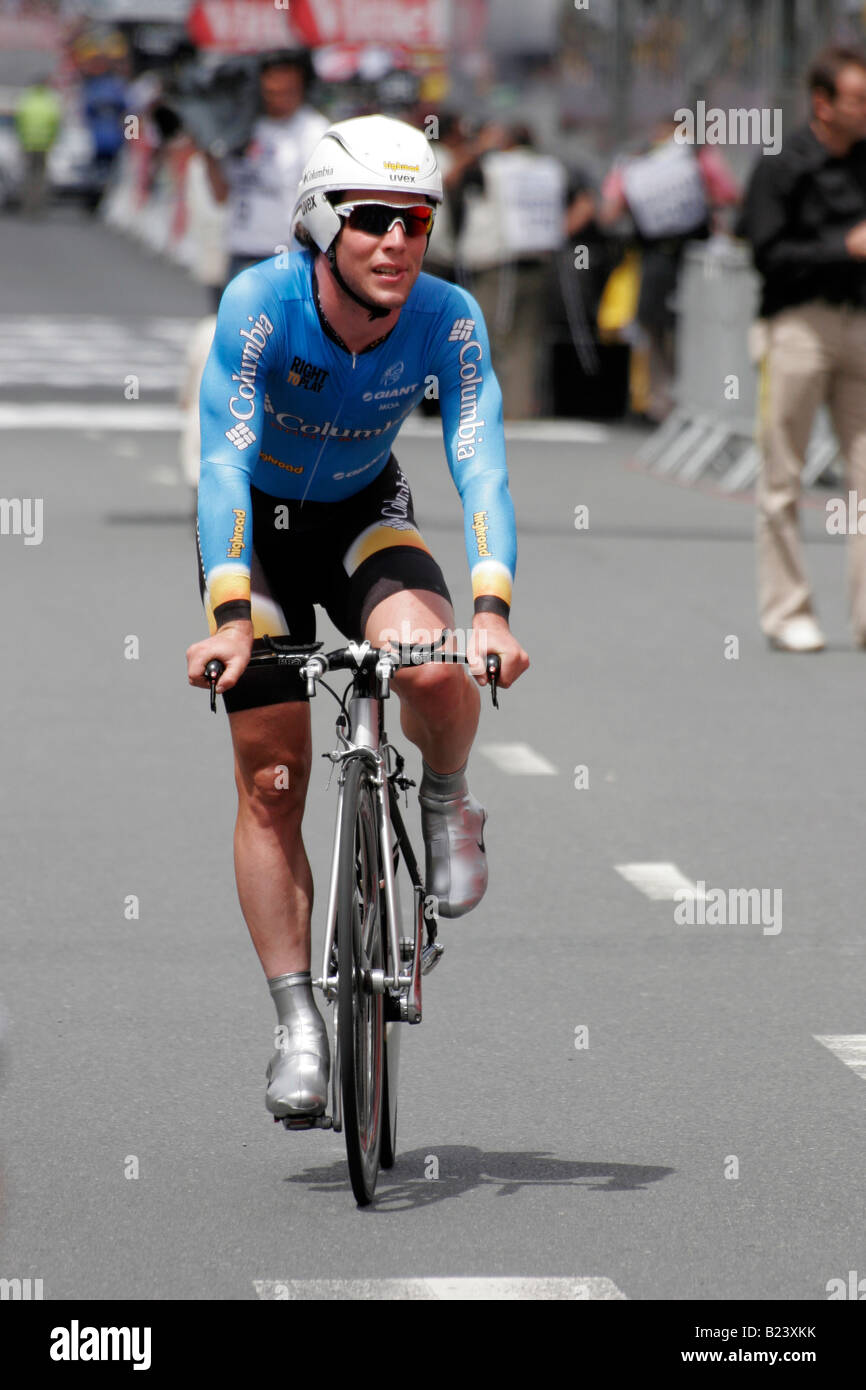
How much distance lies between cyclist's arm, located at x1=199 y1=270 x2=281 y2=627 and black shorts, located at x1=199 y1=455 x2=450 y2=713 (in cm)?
26

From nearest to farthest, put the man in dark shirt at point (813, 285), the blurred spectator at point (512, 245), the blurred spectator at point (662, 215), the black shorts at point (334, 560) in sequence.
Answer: the black shorts at point (334, 560) < the man in dark shirt at point (813, 285) < the blurred spectator at point (662, 215) < the blurred spectator at point (512, 245)

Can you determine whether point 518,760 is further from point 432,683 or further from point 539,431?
point 539,431

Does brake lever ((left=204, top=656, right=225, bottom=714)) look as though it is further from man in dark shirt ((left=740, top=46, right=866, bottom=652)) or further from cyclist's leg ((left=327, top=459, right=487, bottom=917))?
man in dark shirt ((left=740, top=46, right=866, bottom=652))

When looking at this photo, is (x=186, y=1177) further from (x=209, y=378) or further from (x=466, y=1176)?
(x=209, y=378)

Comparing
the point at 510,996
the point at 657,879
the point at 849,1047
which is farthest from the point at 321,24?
the point at 849,1047

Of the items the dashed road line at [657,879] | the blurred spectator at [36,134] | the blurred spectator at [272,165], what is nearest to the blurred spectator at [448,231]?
the blurred spectator at [272,165]

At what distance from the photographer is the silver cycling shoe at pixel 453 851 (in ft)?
18.4

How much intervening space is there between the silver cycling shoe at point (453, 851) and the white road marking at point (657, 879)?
2.00 m

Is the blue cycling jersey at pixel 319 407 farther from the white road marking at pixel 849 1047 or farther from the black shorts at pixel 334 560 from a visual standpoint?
the white road marking at pixel 849 1047

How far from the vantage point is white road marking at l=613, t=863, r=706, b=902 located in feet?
25.1

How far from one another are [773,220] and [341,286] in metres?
6.08

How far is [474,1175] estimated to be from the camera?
5332mm

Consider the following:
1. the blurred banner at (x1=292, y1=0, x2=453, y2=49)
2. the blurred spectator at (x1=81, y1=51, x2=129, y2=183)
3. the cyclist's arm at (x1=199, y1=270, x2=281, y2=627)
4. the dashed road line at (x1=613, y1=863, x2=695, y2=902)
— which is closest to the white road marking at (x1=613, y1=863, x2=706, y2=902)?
the dashed road line at (x1=613, y1=863, x2=695, y2=902)
